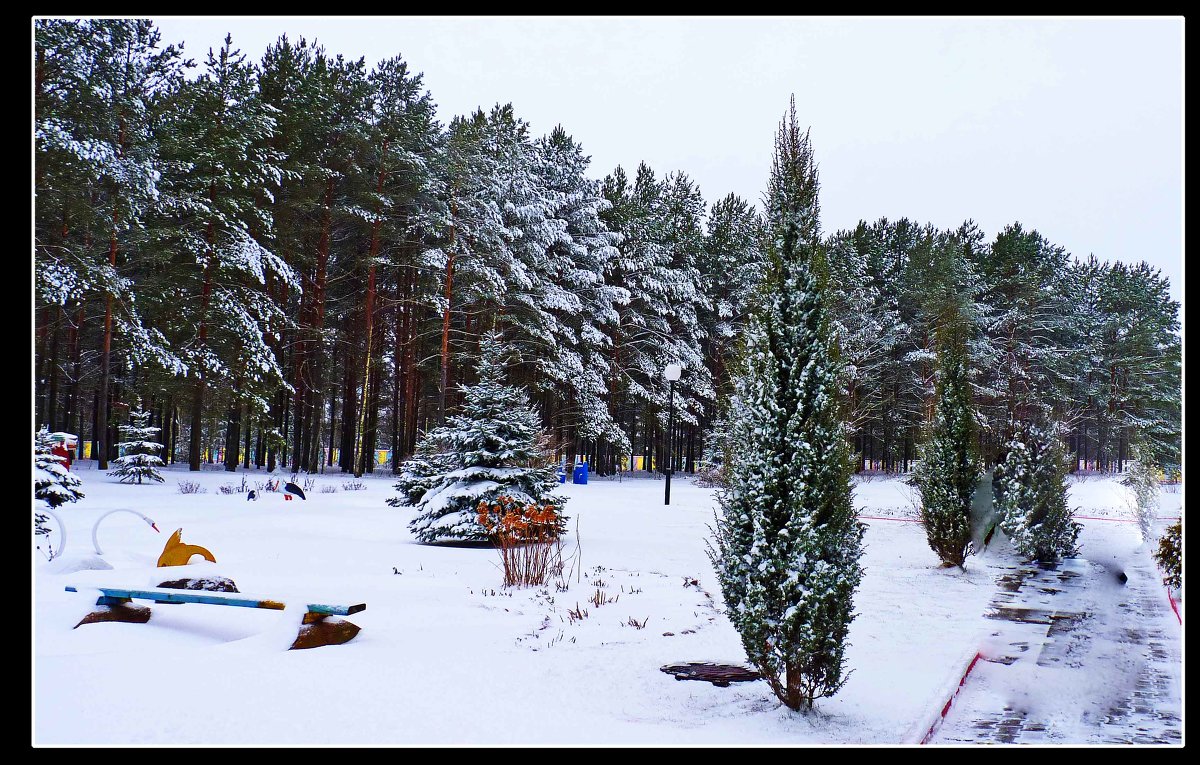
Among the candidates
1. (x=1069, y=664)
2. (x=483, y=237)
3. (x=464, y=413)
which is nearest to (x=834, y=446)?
(x=1069, y=664)

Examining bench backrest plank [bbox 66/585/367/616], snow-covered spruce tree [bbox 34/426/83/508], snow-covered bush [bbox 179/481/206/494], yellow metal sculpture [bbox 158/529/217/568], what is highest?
snow-covered spruce tree [bbox 34/426/83/508]

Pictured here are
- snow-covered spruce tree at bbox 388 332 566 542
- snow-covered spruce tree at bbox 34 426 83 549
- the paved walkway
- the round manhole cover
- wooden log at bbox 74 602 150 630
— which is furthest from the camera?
snow-covered spruce tree at bbox 388 332 566 542

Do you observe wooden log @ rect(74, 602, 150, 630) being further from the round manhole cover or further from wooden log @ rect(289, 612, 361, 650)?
the round manhole cover

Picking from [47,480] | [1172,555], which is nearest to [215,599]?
[47,480]

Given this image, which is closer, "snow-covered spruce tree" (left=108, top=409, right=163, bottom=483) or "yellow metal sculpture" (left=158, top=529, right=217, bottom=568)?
"yellow metal sculpture" (left=158, top=529, right=217, bottom=568)

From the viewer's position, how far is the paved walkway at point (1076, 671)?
4410 millimetres

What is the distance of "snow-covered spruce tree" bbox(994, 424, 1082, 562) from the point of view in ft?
39.2

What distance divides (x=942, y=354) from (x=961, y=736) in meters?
7.75

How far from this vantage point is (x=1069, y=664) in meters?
5.83

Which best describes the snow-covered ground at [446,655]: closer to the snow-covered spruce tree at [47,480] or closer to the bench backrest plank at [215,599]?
the bench backrest plank at [215,599]

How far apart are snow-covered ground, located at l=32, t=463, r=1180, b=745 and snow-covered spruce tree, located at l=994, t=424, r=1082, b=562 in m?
2.32

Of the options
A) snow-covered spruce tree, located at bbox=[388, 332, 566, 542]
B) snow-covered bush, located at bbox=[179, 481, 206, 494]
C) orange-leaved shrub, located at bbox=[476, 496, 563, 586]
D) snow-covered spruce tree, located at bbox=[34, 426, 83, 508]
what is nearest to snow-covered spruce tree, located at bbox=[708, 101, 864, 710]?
orange-leaved shrub, located at bbox=[476, 496, 563, 586]

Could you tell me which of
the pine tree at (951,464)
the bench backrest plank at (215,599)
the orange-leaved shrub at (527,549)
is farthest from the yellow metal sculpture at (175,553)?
the pine tree at (951,464)
